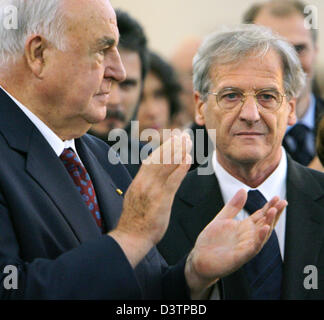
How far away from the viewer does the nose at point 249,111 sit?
3.02 metres

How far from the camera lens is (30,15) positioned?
90.7 inches

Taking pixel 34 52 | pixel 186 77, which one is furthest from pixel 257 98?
pixel 186 77

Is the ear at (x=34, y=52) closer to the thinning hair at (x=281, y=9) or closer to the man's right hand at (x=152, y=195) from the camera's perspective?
the man's right hand at (x=152, y=195)

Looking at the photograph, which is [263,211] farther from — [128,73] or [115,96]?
[128,73]

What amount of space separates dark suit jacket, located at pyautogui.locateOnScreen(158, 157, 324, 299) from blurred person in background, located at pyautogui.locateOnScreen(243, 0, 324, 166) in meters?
0.83

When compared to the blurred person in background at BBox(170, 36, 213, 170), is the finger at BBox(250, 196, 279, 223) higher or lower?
lower

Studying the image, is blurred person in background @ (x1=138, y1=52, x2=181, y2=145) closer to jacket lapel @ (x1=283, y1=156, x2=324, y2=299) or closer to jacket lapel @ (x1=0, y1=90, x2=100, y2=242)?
jacket lapel @ (x1=283, y1=156, x2=324, y2=299)

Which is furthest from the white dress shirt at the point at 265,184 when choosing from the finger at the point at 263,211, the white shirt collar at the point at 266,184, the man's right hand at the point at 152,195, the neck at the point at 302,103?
the neck at the point at 302,103

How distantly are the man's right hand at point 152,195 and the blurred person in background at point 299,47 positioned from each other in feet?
6.32

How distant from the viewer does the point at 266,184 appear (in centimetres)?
306

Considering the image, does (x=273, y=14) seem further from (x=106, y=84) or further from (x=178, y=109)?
(x=106, y=84)

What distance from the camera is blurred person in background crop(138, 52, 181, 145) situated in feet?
17.7

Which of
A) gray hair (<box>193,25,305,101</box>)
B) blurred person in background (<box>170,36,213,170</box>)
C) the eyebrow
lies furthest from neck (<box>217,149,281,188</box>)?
blurred person in background (<box>170,36,213,170</box>)
